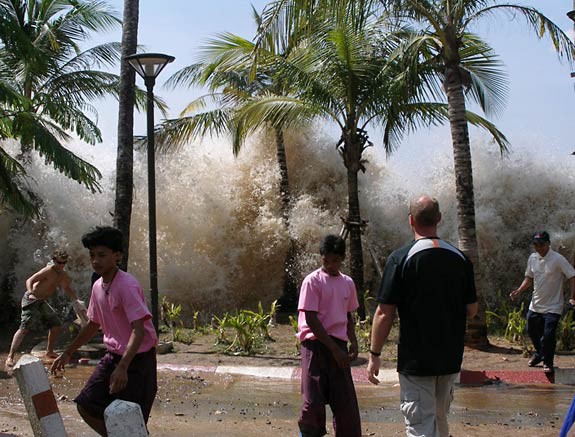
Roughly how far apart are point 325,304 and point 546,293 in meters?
5.28

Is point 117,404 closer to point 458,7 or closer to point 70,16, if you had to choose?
point 458,7

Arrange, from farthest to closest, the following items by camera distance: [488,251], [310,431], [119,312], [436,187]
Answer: [436,187] < [488,251] < [310,431] < [119,312]

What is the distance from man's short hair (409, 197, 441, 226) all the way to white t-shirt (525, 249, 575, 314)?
576 centimetres

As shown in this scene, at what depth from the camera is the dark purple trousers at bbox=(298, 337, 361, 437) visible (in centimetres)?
562

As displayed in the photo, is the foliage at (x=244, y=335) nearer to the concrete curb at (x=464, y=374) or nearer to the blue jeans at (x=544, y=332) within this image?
the concrete curb at (x=464, y=374)

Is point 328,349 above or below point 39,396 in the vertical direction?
above

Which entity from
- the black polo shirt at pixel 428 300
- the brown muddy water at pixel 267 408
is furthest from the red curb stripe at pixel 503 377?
the black polo shirt at pixel 428 300

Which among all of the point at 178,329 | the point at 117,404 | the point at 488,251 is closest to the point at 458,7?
the point at 488,251

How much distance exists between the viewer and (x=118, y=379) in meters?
4.88

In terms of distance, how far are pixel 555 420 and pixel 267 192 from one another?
38.2 ft

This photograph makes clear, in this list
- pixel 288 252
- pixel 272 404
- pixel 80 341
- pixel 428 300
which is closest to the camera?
pixel 428 300

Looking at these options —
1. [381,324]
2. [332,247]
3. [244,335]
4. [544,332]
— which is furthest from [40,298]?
[381,324]

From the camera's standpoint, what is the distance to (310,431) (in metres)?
5.65

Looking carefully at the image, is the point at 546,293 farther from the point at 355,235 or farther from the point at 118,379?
the point at 118,379
